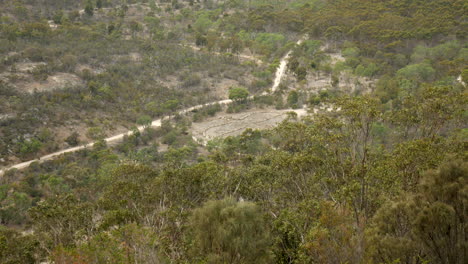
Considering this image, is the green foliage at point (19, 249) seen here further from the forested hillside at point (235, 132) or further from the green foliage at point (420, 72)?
the green foliage at point (420, 72)

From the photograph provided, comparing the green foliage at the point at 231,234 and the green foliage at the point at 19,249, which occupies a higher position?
the green foliage at the point at 231,234

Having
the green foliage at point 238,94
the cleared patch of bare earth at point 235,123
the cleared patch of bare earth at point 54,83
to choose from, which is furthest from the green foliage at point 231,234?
the cleared patch of bare earth at point 54,83

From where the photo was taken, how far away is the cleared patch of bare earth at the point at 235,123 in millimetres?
40031

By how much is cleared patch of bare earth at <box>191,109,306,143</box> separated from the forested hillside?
0.42 m

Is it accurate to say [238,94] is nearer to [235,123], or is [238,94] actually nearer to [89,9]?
[235,123]

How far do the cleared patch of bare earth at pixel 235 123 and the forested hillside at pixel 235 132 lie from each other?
1.36 feet

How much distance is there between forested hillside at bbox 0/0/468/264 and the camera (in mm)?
13164

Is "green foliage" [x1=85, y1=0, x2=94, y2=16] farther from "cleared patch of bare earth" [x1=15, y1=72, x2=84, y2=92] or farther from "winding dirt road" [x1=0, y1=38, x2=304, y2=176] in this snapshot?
"winding dirt road" [x1=0, y1=38, x2=304, y2=176]

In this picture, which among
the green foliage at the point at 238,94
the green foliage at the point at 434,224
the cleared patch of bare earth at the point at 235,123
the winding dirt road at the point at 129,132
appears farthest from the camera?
the green foliage at the point at 238,94

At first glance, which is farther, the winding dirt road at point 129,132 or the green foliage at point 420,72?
the green foliage at point 420,72

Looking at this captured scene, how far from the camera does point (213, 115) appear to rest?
44.8 m

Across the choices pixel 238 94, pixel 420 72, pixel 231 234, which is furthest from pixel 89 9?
pixel 231 234

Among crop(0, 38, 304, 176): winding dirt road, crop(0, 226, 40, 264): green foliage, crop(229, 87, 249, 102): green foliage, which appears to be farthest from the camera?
crop(229, 87, 249, 102): green foliage

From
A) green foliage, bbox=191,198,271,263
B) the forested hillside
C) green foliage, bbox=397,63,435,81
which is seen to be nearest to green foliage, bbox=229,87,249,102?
the forested hillside
